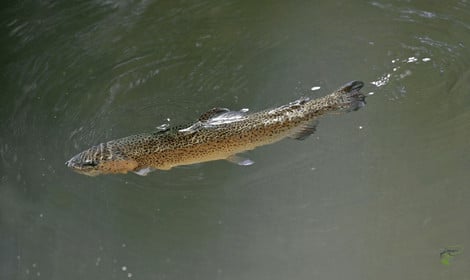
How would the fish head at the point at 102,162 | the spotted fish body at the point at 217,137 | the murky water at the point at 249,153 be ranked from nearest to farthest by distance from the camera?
the spotted fish body at the point at 217,137 < the fish head at the point at 102,162 < the murky water at the point at 249,153

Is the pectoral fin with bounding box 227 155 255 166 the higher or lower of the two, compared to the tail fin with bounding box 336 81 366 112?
lower

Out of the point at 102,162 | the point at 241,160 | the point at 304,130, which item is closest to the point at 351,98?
the point at 304,130

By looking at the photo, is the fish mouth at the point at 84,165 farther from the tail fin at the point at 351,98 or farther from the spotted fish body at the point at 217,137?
the tail fin at the point at 351,98

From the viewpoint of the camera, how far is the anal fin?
2.53 m

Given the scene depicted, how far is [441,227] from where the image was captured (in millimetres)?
5258

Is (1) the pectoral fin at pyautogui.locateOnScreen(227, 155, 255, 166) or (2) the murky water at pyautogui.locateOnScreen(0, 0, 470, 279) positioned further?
(2) the murky water at pyautogui.locateOnScreen(0, 0, 470, 279)

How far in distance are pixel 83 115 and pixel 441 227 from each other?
11.2 ft

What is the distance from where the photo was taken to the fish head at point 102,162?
104 inches

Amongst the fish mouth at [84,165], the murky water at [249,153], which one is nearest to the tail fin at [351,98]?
the murky water at [249,153]

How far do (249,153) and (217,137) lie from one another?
62.9 inches

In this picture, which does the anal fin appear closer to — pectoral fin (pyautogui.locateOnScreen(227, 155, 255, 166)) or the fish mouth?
pectoral fin (pyautogui.locateOnScreen(227, 155, 255, 166))

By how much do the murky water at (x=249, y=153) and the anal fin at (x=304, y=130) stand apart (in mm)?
917

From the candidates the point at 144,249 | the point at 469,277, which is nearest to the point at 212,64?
the point at 144,249

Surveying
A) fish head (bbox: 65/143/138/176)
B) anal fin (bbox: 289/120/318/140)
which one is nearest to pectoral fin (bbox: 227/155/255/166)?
anal fin (bbox: 289/120/318/140)
